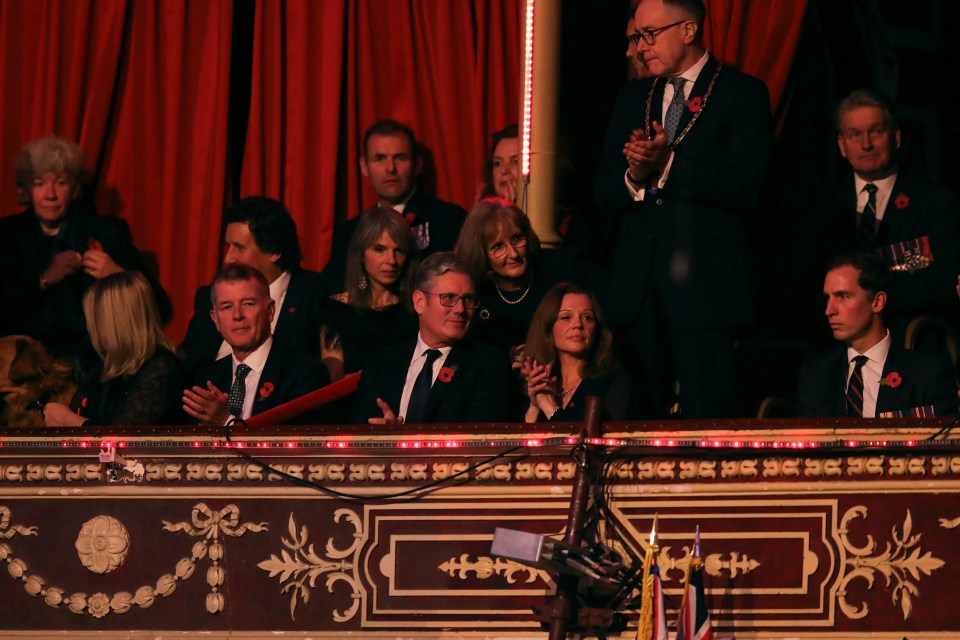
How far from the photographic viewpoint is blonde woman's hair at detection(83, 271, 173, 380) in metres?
5.90

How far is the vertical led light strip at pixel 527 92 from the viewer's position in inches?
266

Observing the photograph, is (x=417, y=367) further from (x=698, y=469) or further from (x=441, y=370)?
(x=698, y=469)

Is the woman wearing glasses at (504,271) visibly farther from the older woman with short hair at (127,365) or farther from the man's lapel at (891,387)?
the man's lapel at (891,387)

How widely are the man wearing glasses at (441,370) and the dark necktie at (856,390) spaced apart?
1.09 metres

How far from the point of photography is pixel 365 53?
26.3 ft

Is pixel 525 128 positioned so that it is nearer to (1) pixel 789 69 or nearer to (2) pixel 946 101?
(1) pixel 789 69

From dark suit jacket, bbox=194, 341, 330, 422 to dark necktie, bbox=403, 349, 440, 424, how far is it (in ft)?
1.29

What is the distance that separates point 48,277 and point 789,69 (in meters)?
3.19

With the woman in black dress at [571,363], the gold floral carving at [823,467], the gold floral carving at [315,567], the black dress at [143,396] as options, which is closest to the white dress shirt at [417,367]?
the woman in black dress at [571,363]

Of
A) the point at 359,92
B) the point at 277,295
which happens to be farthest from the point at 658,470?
the point at 359,92

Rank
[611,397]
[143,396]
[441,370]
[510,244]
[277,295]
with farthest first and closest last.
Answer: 1. [277,295]
2. [510,244]
3. [143,396]
4. [441,370]
5. [611,397]

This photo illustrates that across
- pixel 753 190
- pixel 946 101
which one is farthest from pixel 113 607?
pixel 946 101

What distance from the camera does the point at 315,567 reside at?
5.38 meters

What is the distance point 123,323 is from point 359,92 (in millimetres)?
2464
